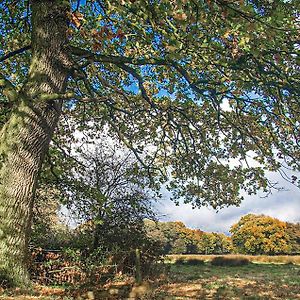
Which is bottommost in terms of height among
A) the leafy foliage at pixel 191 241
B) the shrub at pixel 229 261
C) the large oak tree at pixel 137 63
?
the shrub at pixel 229 261

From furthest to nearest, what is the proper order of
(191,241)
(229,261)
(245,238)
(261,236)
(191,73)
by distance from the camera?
(245,238), (191,241), (261,236), (229,261), (191,73)

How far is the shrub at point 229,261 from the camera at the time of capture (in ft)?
100.0

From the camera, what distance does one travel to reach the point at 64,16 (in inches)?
279

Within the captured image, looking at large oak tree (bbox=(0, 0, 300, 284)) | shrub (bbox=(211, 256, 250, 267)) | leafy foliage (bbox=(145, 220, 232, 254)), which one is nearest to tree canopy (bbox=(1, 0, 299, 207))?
large oak tree (bbox=(0, 0, 300, 284))

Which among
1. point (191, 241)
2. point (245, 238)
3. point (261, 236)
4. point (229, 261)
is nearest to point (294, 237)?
point (261, 236)

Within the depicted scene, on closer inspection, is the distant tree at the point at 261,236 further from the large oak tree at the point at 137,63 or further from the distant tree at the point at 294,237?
the large oak tree at the point at 137,63

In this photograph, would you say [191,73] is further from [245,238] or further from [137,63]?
[245,238]

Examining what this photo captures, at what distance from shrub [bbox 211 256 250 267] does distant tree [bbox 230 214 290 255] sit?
13241 millimetres

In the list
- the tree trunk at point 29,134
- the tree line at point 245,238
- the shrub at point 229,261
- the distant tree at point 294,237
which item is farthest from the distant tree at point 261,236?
the tree trunk at point 29,134

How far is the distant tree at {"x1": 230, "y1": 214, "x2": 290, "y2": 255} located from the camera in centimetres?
4275

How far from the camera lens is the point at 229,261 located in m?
31.0

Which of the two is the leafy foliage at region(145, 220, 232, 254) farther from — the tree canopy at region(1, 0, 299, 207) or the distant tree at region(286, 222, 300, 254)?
the tree canopy at region(1, 0, 299, 207)

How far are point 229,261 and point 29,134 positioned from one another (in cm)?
2868

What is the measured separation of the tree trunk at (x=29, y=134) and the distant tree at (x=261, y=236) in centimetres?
4183
